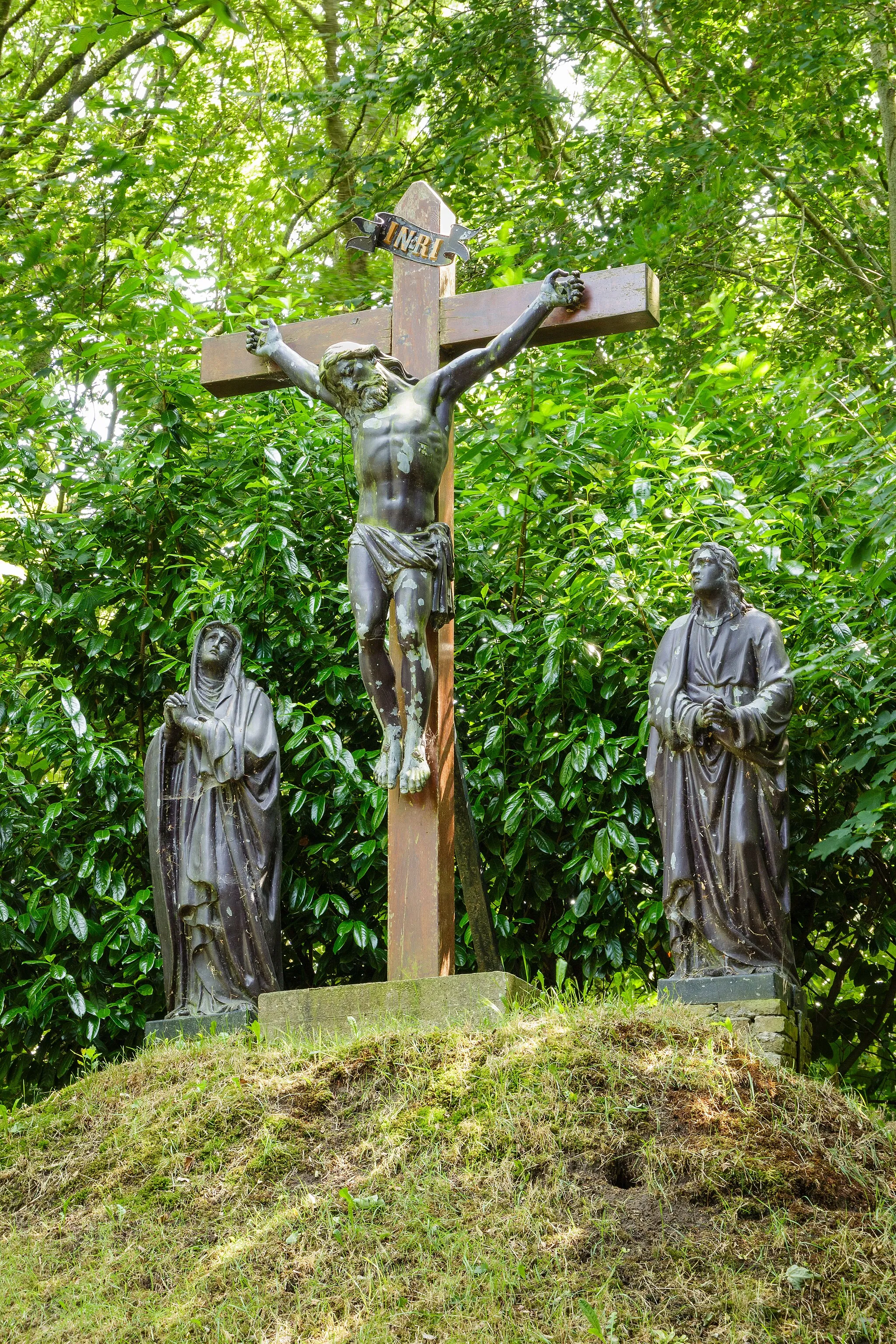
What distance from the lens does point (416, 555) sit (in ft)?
19.4

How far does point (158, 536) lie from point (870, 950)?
4.75 metres

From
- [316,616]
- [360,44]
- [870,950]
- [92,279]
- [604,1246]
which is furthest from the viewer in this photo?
[360,44]

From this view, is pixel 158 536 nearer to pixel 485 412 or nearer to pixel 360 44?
pixel 485 412

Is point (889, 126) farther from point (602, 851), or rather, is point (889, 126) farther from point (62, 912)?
point (62, 912)

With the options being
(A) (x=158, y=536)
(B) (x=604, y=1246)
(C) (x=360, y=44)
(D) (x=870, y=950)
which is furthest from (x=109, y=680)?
(C) (x=360, y=44)

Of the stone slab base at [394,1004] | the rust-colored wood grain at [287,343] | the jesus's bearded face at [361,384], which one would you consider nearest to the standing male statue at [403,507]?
the jesus's bearded face at [361,384]

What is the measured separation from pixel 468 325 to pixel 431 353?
20cm

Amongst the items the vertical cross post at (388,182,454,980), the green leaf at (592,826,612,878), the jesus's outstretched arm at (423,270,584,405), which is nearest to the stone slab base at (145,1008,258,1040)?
the vertical cross post at (388,182,454,980)

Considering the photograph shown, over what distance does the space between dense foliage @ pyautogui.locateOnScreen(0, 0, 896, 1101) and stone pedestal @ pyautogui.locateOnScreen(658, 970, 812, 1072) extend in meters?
0.89

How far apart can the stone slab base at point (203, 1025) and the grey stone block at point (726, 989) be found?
1789 mm

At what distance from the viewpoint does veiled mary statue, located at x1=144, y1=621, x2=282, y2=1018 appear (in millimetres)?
6555

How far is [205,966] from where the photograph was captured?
6.61 meters

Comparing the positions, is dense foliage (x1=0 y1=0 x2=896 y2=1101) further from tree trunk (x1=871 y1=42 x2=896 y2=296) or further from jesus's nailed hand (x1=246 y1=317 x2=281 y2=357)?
jesus's nailed hand (x1=246 y1=317 x2=281 y2=357)

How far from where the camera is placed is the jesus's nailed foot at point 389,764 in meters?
5.88
